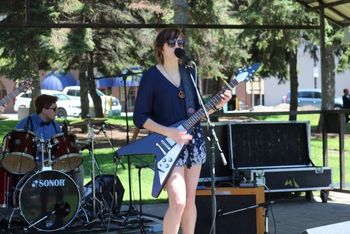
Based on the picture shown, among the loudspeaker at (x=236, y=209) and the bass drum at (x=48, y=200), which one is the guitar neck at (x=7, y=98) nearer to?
the bass drum at (x=48, y=200)

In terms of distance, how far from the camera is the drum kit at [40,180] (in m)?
7.01

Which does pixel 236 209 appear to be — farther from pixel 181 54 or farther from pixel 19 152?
pixel 19 152

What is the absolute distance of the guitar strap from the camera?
188 inches

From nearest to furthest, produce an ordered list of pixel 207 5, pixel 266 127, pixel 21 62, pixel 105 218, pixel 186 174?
1. pixel 186 174
2. pixel 105 218
3. pixel 266 127
4. pixel 207 5
5. pixel 21 62

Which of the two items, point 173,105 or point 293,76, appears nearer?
point 173,105

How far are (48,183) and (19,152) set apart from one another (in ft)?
1.58

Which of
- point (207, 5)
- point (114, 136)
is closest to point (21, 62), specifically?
point (114, 136)

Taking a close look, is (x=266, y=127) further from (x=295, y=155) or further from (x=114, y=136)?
(x=114, y=136)

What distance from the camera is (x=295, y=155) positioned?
30.1 feet

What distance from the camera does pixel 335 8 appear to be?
9578mm

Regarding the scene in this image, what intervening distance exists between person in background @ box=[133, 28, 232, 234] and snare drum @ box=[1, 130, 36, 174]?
2.73m

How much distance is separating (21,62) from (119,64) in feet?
14.3

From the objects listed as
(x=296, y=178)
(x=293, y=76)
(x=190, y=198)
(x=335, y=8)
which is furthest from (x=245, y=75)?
(x=293, y=76)

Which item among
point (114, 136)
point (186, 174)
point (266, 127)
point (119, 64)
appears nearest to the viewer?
point (186, 174)
